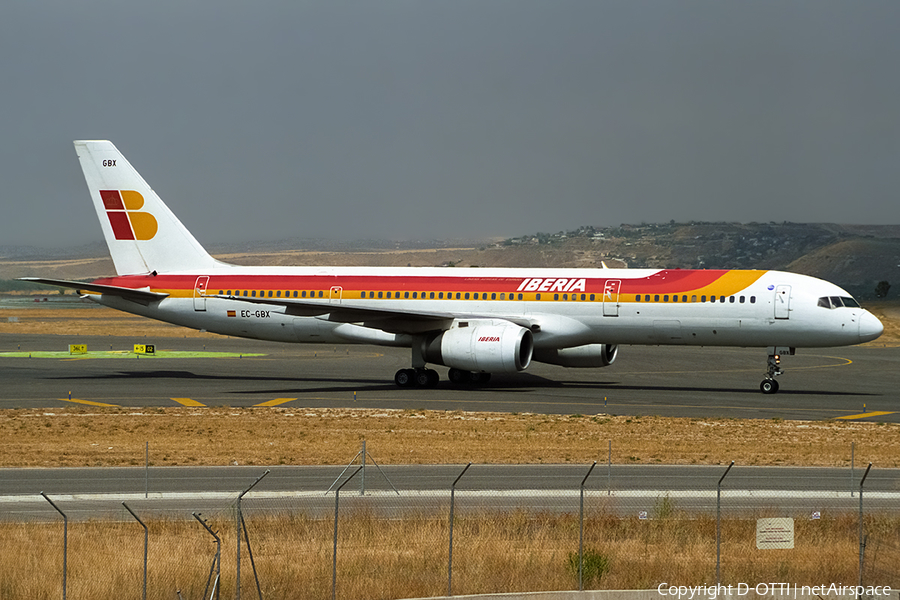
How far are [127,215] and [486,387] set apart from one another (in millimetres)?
18794

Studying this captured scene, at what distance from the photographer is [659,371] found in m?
52.4

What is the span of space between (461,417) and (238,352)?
103 feet

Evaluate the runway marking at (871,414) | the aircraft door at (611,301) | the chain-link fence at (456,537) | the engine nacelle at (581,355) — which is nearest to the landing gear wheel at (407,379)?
the engine nacelle at (581,355)

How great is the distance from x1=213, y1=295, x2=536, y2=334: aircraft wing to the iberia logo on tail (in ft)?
24.4

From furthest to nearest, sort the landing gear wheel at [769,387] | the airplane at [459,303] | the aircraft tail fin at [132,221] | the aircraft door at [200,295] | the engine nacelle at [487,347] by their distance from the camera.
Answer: the aircraft tail fin at [132,221], the aircraft door at [200,295], the landing gear wheel at [769,387], the airplane at [459,303], the engine nacelle at [487,347]

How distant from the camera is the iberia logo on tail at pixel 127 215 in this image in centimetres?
4731

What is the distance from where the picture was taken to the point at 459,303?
42844mm

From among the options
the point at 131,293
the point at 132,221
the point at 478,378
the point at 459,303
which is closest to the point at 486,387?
the point at 478,378

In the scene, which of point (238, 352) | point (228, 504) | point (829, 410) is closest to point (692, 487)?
point (228, 504)

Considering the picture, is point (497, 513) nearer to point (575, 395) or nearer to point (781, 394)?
point (575, 395)

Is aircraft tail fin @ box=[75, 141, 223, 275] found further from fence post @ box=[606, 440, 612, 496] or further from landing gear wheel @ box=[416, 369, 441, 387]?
fence post @ box=[606, 440, 612, 496]

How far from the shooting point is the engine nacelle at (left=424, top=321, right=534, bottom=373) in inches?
1553

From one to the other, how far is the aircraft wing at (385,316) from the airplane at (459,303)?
67 mm

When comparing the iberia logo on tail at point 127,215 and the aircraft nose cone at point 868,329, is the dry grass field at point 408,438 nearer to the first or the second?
the aircraft nose cone at point 868,329
